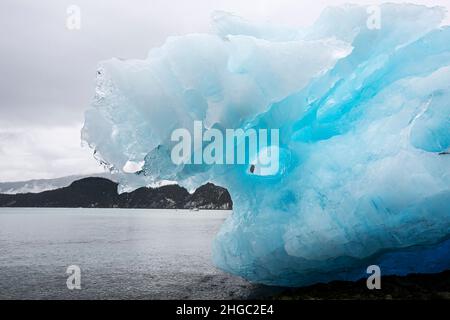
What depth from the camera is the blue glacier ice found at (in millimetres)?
9703

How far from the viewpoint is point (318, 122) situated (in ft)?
35.7

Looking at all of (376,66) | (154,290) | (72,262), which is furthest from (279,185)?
(72,262)

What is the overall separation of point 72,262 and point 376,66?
2110 centimetres

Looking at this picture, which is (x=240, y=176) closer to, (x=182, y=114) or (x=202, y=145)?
(x=202, y=145)

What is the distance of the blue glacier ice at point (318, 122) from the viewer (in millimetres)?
9703

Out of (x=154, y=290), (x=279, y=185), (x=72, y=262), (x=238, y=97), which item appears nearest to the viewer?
(x=238, y=97)

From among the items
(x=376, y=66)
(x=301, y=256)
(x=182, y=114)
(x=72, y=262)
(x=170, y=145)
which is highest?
(x=376, y=66)

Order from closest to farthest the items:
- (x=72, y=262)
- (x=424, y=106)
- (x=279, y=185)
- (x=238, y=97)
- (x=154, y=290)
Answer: (x=424, y=106), (x=238, y=97), (x=279, y=185), (x=154, y=290), (x=72, y=262)

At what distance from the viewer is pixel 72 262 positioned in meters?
25.2

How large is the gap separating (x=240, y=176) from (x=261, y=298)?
3380 mm

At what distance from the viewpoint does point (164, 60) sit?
1045 centimetres

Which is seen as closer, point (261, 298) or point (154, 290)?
point (261, 298)

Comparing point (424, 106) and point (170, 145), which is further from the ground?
point (424, 106)
